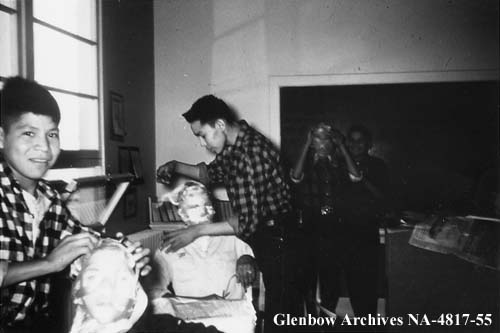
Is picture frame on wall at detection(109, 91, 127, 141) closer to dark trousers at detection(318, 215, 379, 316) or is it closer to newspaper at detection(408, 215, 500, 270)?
dark trousers at detection(318, 215, 379, 316)

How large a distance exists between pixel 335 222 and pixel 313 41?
1086 mm

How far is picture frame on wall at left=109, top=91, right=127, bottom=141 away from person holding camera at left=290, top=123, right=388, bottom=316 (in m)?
0.81

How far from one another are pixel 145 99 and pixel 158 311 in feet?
3.07

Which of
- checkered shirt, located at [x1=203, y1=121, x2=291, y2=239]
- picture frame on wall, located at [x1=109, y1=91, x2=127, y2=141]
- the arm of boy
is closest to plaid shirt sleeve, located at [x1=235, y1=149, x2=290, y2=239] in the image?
checkered shirt, located at [x1=203, y1=121, x2=291, y2=239]

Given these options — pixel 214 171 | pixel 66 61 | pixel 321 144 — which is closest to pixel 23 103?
pixel 66 61

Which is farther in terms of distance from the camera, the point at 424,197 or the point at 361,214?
the point at 424,197

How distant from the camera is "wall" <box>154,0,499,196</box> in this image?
2129 mm

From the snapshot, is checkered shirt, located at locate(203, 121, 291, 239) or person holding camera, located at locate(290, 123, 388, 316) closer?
checkered shirt, located at locate(203, 121, 291, 239)

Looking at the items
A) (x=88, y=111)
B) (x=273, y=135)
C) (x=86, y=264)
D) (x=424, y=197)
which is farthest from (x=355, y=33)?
(x=86, y=264)

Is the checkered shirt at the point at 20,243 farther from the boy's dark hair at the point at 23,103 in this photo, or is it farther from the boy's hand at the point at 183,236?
the boy's hand at the point at 183,236

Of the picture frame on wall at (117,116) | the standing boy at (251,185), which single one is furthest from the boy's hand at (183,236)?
the picture frame on wall at (117,116)

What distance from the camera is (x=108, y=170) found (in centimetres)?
161

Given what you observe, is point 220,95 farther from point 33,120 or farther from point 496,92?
point 496,92

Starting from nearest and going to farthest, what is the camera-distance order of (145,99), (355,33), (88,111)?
(88,111)
(145,99)
(355,33)
